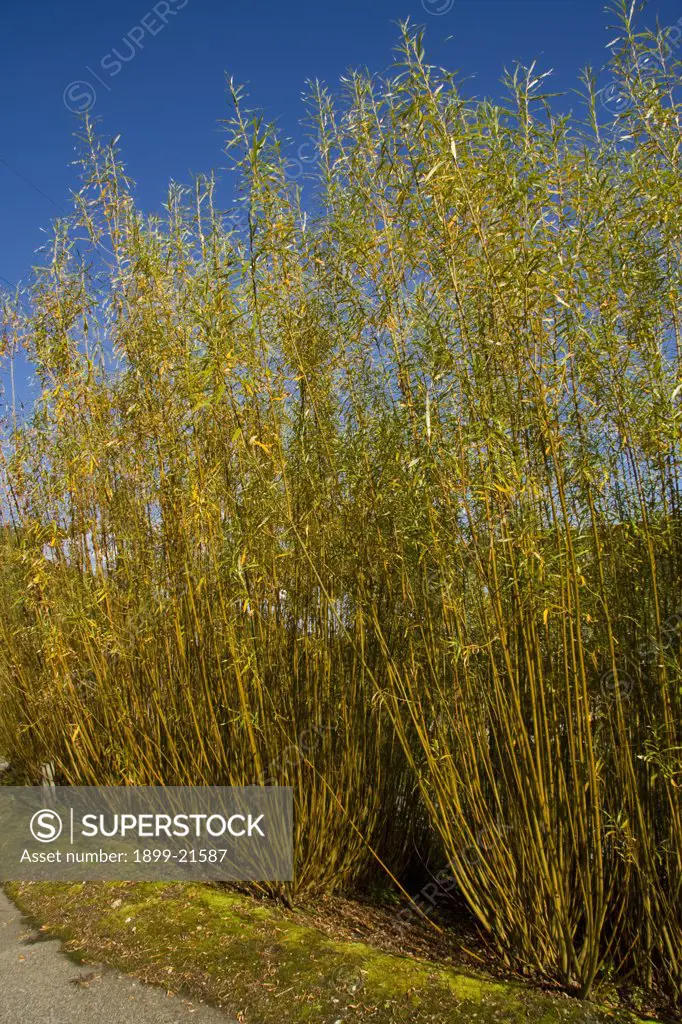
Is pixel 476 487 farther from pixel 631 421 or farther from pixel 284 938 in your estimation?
pixel 284 938

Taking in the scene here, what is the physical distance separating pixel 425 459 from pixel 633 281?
84 cm

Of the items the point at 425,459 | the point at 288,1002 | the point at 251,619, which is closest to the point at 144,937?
the point at 288,1002

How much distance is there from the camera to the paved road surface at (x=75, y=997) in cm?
Result: 249

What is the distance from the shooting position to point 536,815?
93.0 inches

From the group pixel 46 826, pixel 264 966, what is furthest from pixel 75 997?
pixel 46 826

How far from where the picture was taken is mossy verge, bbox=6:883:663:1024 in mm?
2350

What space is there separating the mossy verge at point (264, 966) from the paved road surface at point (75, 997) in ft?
0.22

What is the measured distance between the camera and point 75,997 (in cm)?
262

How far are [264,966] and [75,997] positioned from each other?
0.60m

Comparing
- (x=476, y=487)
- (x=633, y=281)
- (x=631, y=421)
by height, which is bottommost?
(x=476, y=487)

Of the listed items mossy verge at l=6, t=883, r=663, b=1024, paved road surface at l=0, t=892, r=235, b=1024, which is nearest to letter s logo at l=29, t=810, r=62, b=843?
mossy verge at l=6, t=883, r=663, b=1024

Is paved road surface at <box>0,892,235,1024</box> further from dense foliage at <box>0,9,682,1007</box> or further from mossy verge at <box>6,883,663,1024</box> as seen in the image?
dense foliage at <box>0,9,682,1007</box>

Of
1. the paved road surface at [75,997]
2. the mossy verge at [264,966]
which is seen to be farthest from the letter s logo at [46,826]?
the paved road surface at [75,997]

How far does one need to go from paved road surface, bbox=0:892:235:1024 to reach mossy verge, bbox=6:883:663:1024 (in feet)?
0.22
